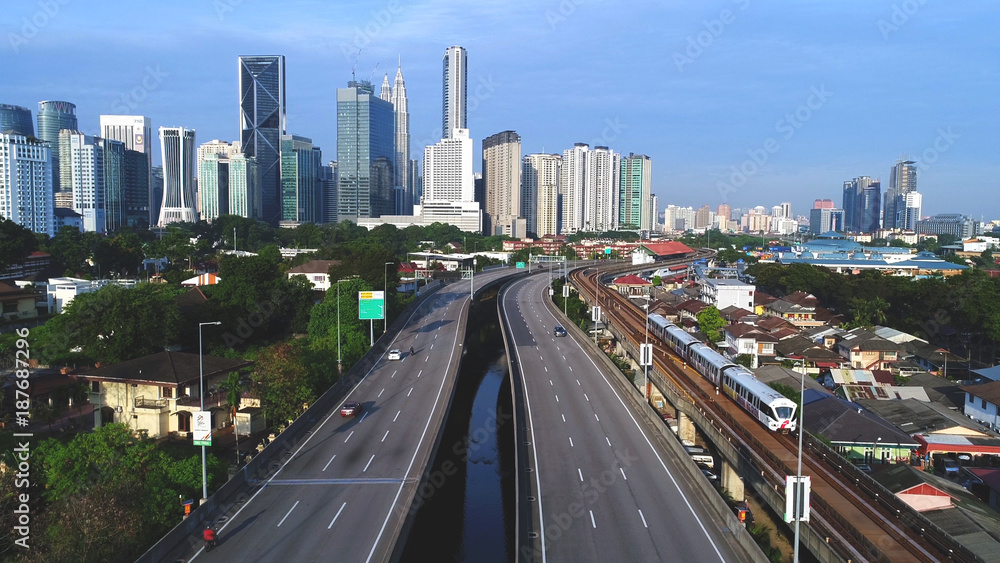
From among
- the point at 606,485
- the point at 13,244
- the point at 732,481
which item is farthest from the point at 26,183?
the point at 732,481

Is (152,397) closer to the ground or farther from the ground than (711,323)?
farther from the ground

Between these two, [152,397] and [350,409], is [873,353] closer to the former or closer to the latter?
[350,409]

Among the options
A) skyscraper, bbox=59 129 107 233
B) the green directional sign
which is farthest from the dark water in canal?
skyscraper, bbox=59 129 107 233

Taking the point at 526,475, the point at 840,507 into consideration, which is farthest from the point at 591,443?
the point at 840,507

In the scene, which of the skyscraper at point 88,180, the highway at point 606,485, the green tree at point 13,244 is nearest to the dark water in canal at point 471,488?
the highway at point 606,485

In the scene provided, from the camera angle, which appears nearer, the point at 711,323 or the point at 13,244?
the point at 711,323

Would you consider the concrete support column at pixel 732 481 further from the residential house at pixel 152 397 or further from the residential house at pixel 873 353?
the residential house at pixel 873 353

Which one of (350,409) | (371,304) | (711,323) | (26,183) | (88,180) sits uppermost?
(88,180)
